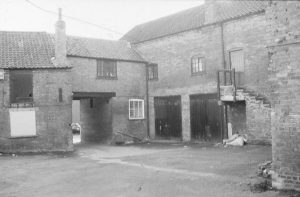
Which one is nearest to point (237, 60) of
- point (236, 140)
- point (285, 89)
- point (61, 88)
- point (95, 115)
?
point (236, 140)

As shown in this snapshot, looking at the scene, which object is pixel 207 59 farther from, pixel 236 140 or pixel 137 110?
pixel 137 110

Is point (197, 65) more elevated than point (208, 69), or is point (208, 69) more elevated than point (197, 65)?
point (197, 65)

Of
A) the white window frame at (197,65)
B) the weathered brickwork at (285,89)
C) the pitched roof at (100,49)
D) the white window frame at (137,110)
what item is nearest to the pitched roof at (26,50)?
the pitched roof at (100,49)

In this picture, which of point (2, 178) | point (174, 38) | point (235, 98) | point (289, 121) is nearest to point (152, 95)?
point (174, 38)

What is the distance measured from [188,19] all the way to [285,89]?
55.1ft

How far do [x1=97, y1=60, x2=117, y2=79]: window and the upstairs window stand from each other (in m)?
5.46

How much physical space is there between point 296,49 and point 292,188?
304 centimetres

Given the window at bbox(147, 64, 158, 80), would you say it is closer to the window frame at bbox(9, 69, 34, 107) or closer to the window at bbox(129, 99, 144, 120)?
the window at bbox(129, 99, 144, 120)

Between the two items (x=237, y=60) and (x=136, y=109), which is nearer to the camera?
(x=237, y=60)

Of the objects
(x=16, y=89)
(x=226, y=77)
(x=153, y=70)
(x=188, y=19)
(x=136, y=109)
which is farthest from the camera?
(x=153, y=70)

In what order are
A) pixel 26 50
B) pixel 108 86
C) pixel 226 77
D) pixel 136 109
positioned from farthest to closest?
pixel 136 109, pixel 108 86, pixel 26 50, pixel 226 77

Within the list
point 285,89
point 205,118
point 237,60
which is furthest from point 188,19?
point 285,89

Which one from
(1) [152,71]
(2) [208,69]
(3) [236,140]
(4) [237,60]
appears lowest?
(3) [236,140]

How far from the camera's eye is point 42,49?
20969mm
